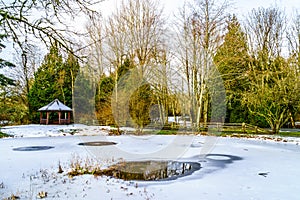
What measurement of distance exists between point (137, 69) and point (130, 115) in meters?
4.05

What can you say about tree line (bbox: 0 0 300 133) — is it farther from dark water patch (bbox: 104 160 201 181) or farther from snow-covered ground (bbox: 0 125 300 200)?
dark water patch (bbox: 104 160 201 181)

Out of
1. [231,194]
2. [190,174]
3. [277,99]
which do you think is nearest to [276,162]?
[190,174]

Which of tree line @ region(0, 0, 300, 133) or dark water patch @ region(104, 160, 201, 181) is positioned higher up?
tree line @ region(0, 0, 300, 133)

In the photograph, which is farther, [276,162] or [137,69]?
[137,69]

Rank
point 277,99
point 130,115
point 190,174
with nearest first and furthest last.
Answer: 1. point 190,174
2. point 277,99
3. point 130,115

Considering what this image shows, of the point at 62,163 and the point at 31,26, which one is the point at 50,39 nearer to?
the point at 31,26

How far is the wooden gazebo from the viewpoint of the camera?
1945 cm

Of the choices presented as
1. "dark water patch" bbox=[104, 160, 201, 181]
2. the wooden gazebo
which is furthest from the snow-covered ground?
the wooden gazebo

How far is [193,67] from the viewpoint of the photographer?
17344mm

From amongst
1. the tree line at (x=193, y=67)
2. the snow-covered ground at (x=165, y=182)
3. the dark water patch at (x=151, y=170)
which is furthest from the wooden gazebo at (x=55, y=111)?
the dark water patch at (x=151, y=170)

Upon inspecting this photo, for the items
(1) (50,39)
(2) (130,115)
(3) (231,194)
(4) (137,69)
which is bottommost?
(3) (231,194)

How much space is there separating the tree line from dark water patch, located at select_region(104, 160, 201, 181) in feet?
27.9

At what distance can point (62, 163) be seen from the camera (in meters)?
6.59

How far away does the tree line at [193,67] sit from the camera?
15.3 meters
